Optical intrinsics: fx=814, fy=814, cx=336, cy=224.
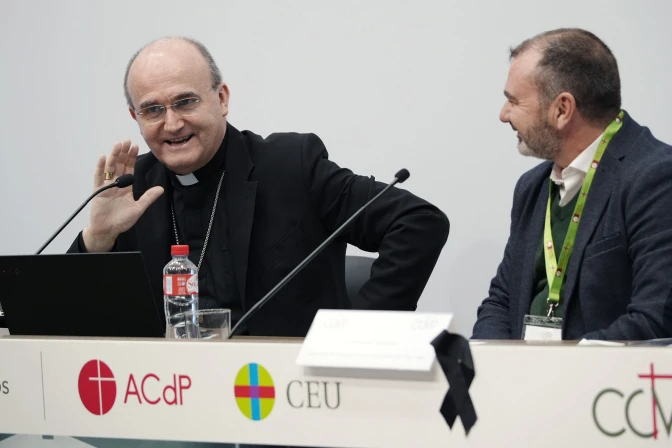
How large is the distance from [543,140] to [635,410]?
1.20 metres

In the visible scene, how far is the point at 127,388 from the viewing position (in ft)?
3.92

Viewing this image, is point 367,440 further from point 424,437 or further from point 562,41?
point 562,41

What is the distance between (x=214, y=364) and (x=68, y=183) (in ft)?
8.39

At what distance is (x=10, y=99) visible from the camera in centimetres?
355

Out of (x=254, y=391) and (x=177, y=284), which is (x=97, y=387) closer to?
(x=254, y=391)

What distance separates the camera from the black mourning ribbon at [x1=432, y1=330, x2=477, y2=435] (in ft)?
3.41

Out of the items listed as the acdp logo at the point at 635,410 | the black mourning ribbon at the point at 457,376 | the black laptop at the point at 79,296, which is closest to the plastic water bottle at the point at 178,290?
the black laptop at the point at 79,296

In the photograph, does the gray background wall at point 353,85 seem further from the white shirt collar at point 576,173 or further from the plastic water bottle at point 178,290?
the plastic water bottle at point 178,290

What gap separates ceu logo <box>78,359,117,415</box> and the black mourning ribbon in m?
0.49

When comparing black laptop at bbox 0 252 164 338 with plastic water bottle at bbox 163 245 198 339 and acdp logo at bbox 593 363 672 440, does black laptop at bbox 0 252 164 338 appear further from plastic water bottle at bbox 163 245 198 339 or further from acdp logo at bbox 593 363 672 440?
acdp logo at bbox 593 363 672 440

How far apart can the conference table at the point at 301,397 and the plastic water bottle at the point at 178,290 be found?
0.31 meters

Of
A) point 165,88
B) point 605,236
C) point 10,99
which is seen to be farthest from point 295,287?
point 10,99

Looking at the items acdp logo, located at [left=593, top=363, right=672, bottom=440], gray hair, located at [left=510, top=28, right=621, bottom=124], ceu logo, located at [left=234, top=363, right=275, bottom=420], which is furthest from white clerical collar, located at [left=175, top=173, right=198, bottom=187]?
acdp logo, located at [left=593, top=363, right=672, bottom=440]

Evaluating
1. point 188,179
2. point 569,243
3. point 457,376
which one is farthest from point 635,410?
point 188,179
